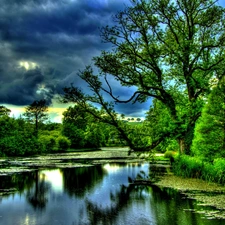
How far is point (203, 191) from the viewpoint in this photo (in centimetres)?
2048

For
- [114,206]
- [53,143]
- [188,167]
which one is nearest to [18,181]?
[114,206]

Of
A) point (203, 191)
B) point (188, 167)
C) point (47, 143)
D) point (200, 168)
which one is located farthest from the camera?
point (47, 143)

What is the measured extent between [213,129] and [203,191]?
211 inches

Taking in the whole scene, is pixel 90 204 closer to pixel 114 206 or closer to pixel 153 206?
pixel 114 206

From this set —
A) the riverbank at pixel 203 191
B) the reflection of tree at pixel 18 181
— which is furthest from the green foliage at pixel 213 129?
the reflection of tree at pixel 18 181

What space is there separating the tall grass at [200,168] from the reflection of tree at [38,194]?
11.1 metres

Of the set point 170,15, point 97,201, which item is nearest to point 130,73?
point 170,15

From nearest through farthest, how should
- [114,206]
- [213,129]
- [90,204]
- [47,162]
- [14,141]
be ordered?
1. [114,206]
2. [90,204]
3. [213,129]
4. [47,162]
5. [14,141]

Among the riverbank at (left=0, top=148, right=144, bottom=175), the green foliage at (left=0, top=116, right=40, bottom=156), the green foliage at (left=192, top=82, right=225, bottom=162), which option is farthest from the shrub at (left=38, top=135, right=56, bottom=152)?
the green foliage at (left=192, top=82, right=225, bottom=162)

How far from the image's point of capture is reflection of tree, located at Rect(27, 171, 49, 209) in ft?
60.3

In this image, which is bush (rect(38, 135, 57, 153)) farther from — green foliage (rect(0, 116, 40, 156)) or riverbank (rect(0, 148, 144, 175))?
riverbank (rect(0, 148, 144, 175))

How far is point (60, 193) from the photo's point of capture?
21.9 meters

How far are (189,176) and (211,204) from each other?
9.83 metres

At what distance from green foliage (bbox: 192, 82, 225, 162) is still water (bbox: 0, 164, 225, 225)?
5.02m
